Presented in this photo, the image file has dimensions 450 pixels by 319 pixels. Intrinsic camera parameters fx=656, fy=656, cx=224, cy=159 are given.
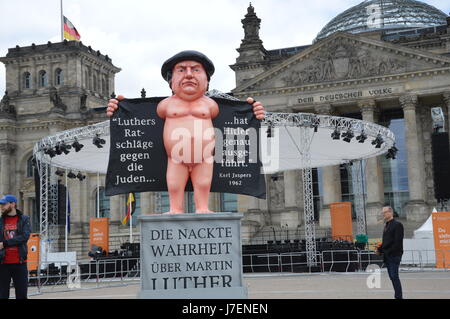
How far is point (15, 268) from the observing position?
1001 cm

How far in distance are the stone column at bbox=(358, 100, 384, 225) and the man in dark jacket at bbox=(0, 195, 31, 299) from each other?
122 ft

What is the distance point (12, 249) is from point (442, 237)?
2082 cm

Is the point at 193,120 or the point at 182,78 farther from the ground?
the point at 182,78

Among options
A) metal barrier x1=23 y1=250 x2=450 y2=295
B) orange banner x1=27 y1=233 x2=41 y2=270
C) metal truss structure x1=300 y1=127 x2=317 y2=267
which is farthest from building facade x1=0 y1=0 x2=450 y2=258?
orange banner x1=27 y1=233 x2=41 y2=270

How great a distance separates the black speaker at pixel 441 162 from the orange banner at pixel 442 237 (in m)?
5.28

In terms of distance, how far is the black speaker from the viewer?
3147cm

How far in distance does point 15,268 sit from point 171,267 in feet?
8.74

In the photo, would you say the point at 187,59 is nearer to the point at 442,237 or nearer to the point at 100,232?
the point at 442,237

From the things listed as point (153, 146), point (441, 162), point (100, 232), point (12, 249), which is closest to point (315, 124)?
point (441, 162)

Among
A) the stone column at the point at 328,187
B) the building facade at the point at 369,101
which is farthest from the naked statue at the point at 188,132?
the stone column at the point at 328,187

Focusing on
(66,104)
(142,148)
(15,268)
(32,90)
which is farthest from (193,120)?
(32,90)

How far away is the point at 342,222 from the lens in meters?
36.2

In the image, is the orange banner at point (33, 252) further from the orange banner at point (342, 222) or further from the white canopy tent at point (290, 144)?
the orange banner at point (342, 222)

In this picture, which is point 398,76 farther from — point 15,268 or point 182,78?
point 15,268
